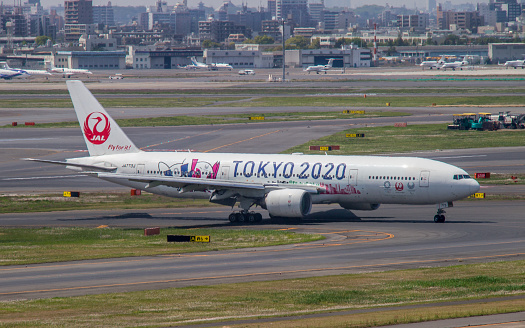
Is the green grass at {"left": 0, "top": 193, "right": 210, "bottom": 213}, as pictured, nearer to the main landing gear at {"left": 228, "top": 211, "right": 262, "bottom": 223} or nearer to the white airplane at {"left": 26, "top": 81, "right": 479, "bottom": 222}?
the white airplane at {"left": 26, "top": 81, "right": 479, "bottom": 222}

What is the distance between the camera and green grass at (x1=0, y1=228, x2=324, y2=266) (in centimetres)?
4050

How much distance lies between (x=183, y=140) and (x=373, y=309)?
2812 inches

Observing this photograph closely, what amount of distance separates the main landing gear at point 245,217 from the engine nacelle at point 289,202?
142cm

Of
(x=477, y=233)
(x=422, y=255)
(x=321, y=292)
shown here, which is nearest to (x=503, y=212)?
(x=477, y=233)

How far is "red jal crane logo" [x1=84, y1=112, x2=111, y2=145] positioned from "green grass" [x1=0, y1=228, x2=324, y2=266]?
11.1m

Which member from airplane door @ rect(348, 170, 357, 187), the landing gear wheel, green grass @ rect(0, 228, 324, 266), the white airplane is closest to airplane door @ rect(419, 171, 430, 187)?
the white airplane

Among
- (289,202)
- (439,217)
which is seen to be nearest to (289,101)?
(289,202)

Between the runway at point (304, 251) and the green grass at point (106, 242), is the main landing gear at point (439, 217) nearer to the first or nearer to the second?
the runway at point (304, 251)

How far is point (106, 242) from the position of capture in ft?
147

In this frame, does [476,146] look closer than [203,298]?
No

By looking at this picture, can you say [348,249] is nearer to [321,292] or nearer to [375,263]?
[375,263]

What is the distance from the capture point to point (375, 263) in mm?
37875

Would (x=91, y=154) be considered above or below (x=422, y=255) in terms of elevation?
above

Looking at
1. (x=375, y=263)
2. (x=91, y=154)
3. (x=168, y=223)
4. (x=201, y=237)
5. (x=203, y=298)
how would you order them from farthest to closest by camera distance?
1. (x=91, y=154)
2. (x=168, y=223)
3. (x=201, y=237)
4. (x=375, y=263)
5. (x=203, y=298)
